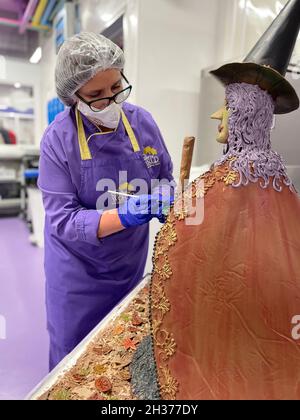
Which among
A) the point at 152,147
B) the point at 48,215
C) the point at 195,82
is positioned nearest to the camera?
the point at 48,215

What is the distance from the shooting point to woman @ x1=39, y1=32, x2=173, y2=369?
111 centimetres

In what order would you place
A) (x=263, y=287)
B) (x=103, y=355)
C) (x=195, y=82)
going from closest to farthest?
(x=263, y=287), (x=103, y=355), (x=195, y=82)

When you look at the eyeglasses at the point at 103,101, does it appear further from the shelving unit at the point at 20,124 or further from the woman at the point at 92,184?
the shelving unit at the point at 20,124

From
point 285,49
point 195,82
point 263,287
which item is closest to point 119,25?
point 195,82

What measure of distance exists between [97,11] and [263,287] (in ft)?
10.6

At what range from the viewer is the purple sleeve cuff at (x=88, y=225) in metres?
1.05

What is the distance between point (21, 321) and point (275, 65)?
2.39 meters

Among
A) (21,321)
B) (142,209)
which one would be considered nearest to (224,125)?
(142,209)

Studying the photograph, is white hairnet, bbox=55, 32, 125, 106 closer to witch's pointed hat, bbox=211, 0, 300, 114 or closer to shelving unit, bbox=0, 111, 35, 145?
witch's pointed hat, bbox=211, 0, 300, 114

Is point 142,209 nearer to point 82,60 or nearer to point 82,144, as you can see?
point 82,144

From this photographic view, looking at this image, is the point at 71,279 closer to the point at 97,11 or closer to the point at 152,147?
the point at 152,147

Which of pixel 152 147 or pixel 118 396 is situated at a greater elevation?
pixel 152 147

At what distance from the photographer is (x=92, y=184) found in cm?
117

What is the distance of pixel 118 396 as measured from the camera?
80cm
